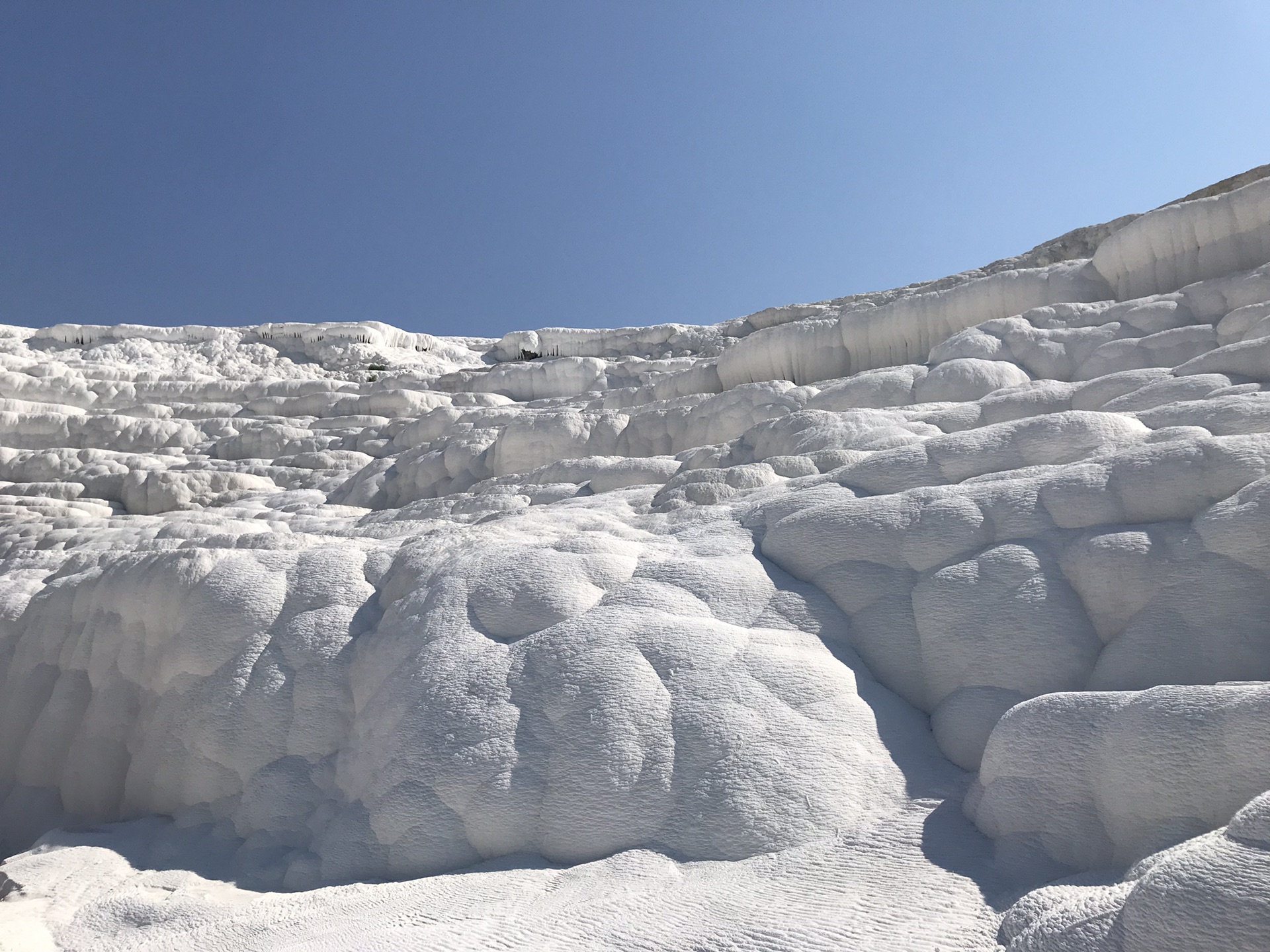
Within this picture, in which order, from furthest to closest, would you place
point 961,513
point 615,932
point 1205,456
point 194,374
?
point 194,374, point 961,513, point 1205,456, point 615,932

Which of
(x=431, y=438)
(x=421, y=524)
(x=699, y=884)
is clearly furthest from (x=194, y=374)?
(x=699, y=884)

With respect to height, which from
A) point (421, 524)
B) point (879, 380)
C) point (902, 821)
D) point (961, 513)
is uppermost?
point (879, 380)

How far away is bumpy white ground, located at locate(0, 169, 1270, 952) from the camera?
1.77 m

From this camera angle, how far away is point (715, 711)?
2.37 m

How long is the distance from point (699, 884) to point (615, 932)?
0.85 ft

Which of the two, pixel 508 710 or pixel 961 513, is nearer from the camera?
pixel 508 710

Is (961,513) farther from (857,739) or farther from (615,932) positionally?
(615,932)

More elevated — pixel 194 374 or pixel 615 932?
pixel 194 374

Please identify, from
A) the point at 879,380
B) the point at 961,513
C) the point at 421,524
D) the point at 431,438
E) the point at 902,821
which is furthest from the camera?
the point at 431,438

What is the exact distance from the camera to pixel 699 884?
1926mm

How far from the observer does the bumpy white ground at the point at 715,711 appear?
1769mm

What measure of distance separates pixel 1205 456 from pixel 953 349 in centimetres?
463

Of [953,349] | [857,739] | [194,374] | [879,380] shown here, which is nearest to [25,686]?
[857,739]

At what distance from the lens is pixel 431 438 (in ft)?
36.2
